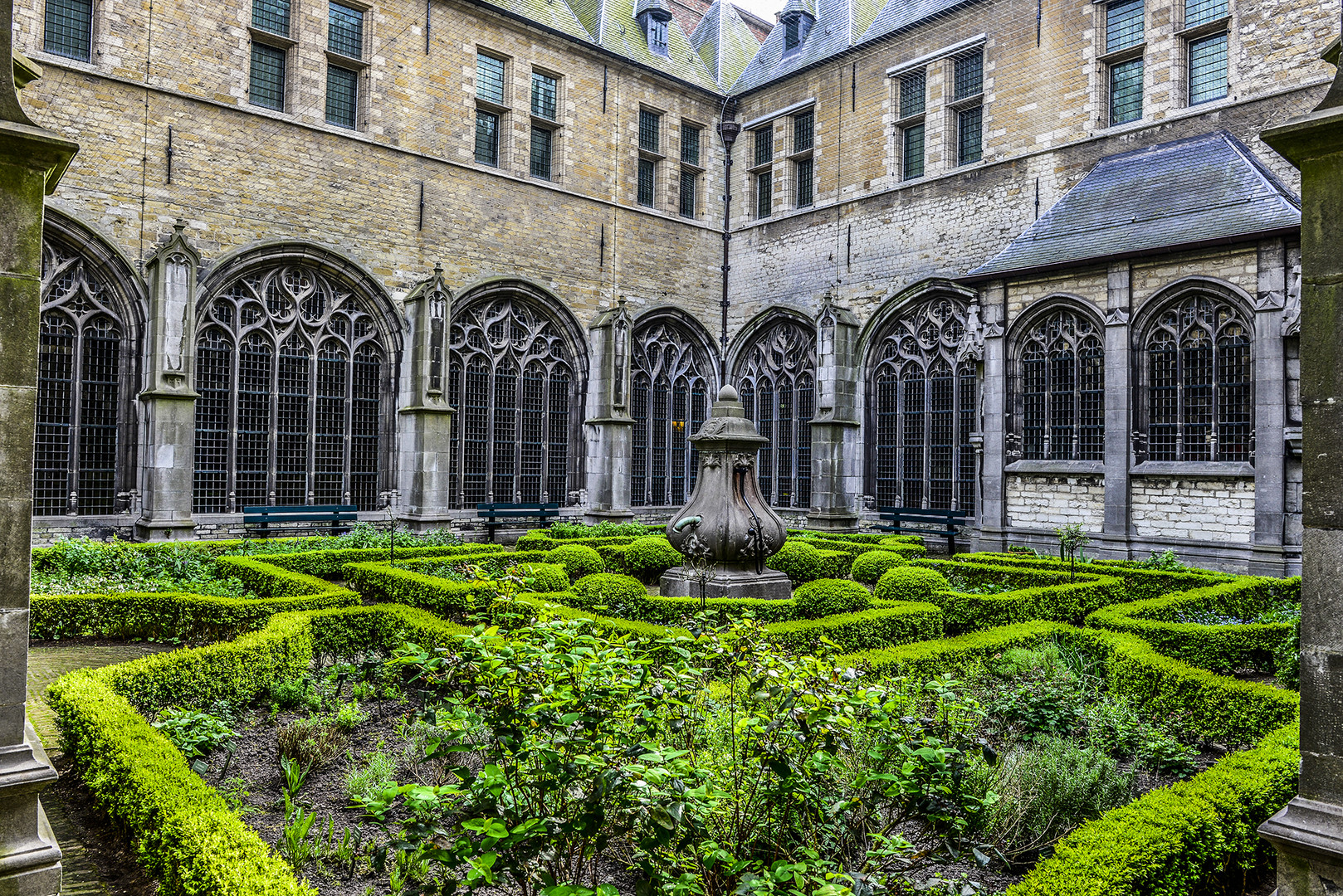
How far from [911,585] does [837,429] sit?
8845 mm

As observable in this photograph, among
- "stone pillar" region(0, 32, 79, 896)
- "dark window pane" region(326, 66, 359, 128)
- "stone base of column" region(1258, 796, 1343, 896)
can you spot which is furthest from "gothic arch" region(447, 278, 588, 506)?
"stone base of column" region(1258, 796, 1343, 896)

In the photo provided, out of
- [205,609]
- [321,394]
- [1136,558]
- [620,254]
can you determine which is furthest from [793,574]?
[620,254]

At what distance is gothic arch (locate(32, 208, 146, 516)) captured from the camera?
41.2ft

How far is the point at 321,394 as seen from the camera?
50.2 ft

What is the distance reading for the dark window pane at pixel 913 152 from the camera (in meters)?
18.0

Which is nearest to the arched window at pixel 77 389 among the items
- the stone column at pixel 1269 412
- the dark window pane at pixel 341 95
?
the dark window pane at pixel 341 95

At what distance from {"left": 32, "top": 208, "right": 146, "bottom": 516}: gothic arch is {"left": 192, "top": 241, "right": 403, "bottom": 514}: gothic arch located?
3.20 feet

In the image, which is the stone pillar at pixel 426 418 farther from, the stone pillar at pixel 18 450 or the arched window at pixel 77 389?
the stone pillar at pixel 18 450

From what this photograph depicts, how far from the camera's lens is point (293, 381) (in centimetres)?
1499

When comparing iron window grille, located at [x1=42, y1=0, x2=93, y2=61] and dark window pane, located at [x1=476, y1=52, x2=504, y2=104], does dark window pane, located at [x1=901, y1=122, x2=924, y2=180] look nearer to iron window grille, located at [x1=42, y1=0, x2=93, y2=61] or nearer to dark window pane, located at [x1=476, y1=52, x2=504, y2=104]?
dark window pane, located at [x1=476, y1=52, x2=504, y2=104]

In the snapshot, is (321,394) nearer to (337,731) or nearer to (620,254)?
(620,254)

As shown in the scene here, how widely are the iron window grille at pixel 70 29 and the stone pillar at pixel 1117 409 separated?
15.7 meters

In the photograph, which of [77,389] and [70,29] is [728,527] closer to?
[77,389]

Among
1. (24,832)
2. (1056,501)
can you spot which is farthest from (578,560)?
(1056,501)
